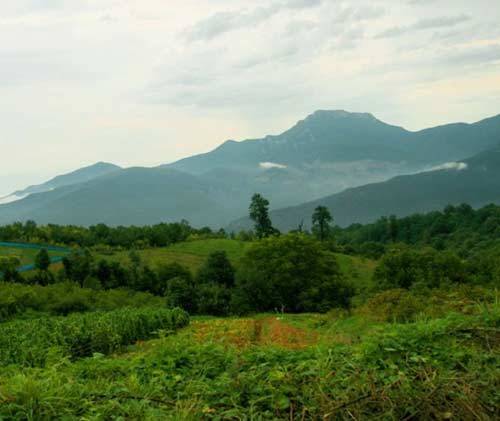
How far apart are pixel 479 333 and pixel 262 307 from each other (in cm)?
4553

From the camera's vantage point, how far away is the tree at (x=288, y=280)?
4919 centimetres

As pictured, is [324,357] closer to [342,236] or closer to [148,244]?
[148,244]

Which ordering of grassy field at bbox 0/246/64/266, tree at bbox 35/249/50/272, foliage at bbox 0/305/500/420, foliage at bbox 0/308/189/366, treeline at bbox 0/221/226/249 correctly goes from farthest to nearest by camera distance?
1. treeline at bbox 0/221/226/249
2. grassy field at bbox 0/246/64/266
3. tree at bbox 35/249/50/272
4. foliage at bbox 0/308/189/366
5. foliage at bbox 0/305/500/420

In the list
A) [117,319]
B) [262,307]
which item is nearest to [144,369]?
[117,319]

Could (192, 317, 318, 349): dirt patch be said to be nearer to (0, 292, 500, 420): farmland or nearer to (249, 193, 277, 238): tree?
(0, 292, 500, 420): farmland

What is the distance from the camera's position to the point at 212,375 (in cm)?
566

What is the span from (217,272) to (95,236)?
42.3m

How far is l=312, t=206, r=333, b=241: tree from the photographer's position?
8769 cm

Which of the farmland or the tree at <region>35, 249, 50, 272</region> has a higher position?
the farmland

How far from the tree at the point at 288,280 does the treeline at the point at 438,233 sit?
120 ft

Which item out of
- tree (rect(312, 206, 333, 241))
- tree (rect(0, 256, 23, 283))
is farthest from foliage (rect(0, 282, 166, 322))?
tree (rect(312, 206, 333, 241))

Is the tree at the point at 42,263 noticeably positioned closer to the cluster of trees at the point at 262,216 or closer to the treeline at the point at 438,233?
the cluster of trees at the point at 262,216

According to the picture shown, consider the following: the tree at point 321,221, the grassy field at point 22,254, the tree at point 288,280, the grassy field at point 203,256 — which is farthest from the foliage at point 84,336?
the tree at point 321,221

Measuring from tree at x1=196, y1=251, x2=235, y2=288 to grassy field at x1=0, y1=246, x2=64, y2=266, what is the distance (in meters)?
30.7
